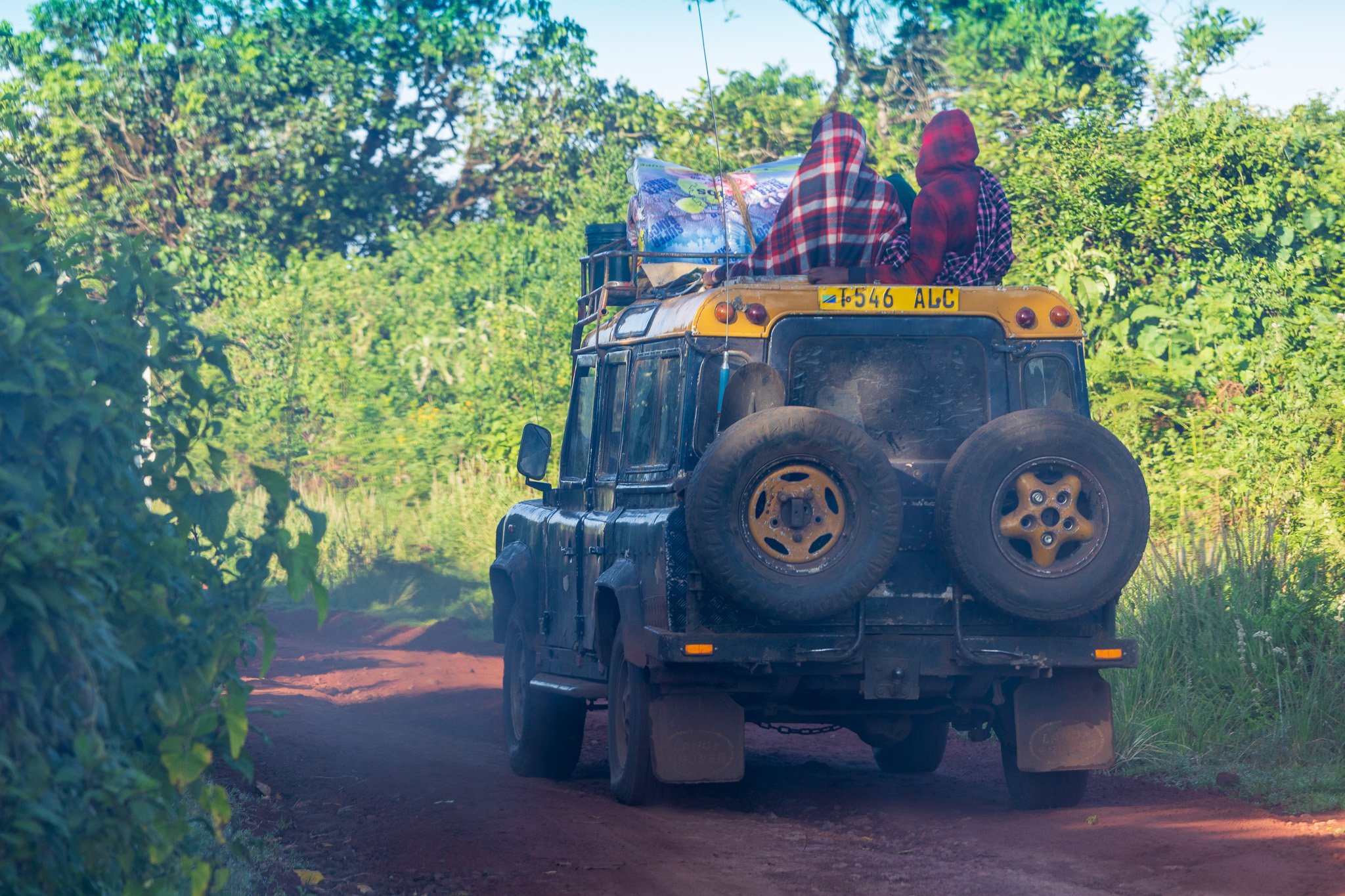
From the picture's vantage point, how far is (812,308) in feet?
21.9

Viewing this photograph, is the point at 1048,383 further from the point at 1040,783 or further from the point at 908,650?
the point at 1040,783

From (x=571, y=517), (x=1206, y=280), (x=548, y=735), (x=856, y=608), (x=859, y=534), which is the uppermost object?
(x=1206, y=280)

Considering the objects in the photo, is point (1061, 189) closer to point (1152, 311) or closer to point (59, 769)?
point (1152, 311)

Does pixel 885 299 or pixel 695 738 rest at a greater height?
pixel 885 299

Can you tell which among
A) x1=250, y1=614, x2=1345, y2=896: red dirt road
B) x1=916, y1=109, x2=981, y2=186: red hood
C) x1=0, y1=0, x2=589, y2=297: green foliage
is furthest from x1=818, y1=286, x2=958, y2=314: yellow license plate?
x1=0, y1=0, x2=589, y2=297: green foliage

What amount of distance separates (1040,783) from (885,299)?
87.9 inches

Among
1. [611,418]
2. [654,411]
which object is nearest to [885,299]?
[654,411]

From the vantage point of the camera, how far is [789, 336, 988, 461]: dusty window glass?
22.0 feet

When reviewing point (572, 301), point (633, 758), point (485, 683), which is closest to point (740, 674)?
point (633, 758)

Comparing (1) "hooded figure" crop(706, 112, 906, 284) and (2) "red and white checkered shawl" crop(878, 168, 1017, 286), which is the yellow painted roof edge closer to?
(2) "red and white checkered shawl" crop(878, 168, 1017, 286)

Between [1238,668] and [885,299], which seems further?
[1238,668]

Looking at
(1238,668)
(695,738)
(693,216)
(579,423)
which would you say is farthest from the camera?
(693,216)

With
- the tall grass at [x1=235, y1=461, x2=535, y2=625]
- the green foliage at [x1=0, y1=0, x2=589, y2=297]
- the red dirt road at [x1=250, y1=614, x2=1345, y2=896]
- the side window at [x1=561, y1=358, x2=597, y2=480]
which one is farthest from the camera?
the green foliage at [x1=0, y1=0, x2=589, y2=297]

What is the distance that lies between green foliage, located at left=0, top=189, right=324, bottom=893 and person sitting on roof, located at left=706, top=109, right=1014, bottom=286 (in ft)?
11.2
